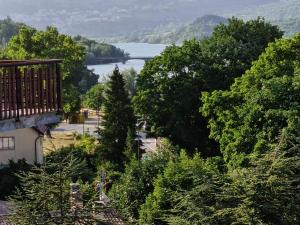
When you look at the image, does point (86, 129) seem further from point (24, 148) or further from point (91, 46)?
point (91, 46)

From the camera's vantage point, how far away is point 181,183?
68.7 feet

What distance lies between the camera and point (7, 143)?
28.6m

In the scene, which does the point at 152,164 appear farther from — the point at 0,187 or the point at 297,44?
the point at 297,44

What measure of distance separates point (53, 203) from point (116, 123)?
2098 centimetres

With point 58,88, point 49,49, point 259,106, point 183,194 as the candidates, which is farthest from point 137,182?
point 49,49

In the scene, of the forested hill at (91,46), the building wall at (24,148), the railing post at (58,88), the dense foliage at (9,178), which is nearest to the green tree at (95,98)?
the building wall at (24,148)

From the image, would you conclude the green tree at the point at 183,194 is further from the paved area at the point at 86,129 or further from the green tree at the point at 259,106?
the paved area at the point at 86,129

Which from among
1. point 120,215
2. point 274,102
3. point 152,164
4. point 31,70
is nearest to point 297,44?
point 274,102

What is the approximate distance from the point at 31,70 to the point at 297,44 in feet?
66.7

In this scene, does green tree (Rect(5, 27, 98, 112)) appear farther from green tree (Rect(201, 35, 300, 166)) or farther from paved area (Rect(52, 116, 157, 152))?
green tree (Rect(201, 35, 300, 166))

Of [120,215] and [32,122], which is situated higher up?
[32,122]

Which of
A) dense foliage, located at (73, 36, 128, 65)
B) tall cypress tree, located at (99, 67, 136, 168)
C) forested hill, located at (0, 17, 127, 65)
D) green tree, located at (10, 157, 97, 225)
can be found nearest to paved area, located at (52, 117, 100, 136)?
tall cypress tree, located at (99, 67, 136, 168)

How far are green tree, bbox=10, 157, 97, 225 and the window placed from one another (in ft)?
59.8

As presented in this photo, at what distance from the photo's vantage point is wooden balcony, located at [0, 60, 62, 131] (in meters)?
8.12
